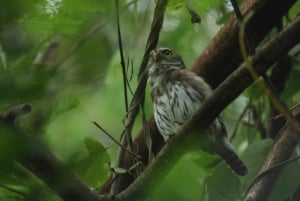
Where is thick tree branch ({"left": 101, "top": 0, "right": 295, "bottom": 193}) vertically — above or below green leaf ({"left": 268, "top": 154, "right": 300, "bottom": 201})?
above

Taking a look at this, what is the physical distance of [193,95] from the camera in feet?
11.8

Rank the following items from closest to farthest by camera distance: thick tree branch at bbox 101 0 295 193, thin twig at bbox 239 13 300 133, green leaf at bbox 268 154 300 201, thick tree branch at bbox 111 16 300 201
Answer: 1. thin twig at bbox 239 13 300 133
2. thick tree branch at bbox 111 16 300 201
3. thick tree branch at bbox 101 0 295 193
4. green leaf at bbox 268 154 300 201

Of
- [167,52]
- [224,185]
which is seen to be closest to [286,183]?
[224,185]

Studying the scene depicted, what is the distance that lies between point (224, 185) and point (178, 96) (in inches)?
47.6

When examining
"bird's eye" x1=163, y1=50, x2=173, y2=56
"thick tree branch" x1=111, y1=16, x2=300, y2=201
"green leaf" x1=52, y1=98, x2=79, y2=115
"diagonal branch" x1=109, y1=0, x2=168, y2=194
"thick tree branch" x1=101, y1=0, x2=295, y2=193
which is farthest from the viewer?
"bird's eye" x1=163, y1=50, x2=173, y2=56

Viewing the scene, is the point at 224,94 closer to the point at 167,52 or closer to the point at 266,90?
the point at 266,90

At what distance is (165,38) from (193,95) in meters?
0.36

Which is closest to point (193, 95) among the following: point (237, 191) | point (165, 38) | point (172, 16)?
point (165, 38)

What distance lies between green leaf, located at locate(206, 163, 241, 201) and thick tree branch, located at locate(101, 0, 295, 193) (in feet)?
0.95

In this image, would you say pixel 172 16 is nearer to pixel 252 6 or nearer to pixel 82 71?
pixel 252 6

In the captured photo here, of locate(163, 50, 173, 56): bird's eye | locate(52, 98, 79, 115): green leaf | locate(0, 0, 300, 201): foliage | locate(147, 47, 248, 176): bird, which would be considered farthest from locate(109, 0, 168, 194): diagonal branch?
locate(163, 50, 173, 56): bird's eye

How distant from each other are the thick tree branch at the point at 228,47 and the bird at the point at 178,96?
0.78 feet

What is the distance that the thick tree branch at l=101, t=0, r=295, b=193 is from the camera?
2.42 meters

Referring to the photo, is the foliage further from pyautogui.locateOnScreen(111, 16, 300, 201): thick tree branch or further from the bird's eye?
the bird's eye
